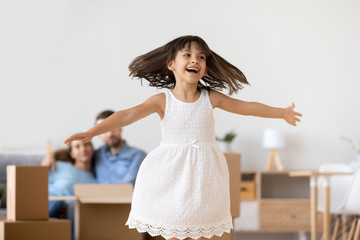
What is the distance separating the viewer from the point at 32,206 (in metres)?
2.94

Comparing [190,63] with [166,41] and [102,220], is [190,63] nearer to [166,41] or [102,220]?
[102,220]

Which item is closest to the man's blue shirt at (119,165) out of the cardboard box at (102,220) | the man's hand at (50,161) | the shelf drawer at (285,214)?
the man's hand at (50,161)

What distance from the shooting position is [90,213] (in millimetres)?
3318

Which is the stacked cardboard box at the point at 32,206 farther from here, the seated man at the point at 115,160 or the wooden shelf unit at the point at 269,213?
the wooden shelf unit at the point at 269,213

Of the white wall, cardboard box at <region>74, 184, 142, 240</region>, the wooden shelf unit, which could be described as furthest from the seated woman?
the wooden shelf unit

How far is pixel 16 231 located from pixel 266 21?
11.7 feet

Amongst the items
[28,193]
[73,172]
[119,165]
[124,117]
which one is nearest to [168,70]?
[124,117]

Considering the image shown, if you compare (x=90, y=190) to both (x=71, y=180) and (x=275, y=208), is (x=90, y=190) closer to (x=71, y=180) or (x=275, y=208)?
(x=71, y=180)

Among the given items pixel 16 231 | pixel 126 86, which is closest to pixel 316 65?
pixel 126 86

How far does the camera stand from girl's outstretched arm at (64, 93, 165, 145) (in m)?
2.01

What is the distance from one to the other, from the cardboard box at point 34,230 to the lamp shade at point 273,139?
278cm

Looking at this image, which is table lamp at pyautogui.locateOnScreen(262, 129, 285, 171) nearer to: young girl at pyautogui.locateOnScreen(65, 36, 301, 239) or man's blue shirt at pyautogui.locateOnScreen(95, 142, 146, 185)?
man's blue shirt at pyautogui.locateOnScreen(95, 142, 146, 185)

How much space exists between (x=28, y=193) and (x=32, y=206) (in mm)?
66

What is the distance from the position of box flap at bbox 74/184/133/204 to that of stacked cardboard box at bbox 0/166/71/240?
0.81 ft
